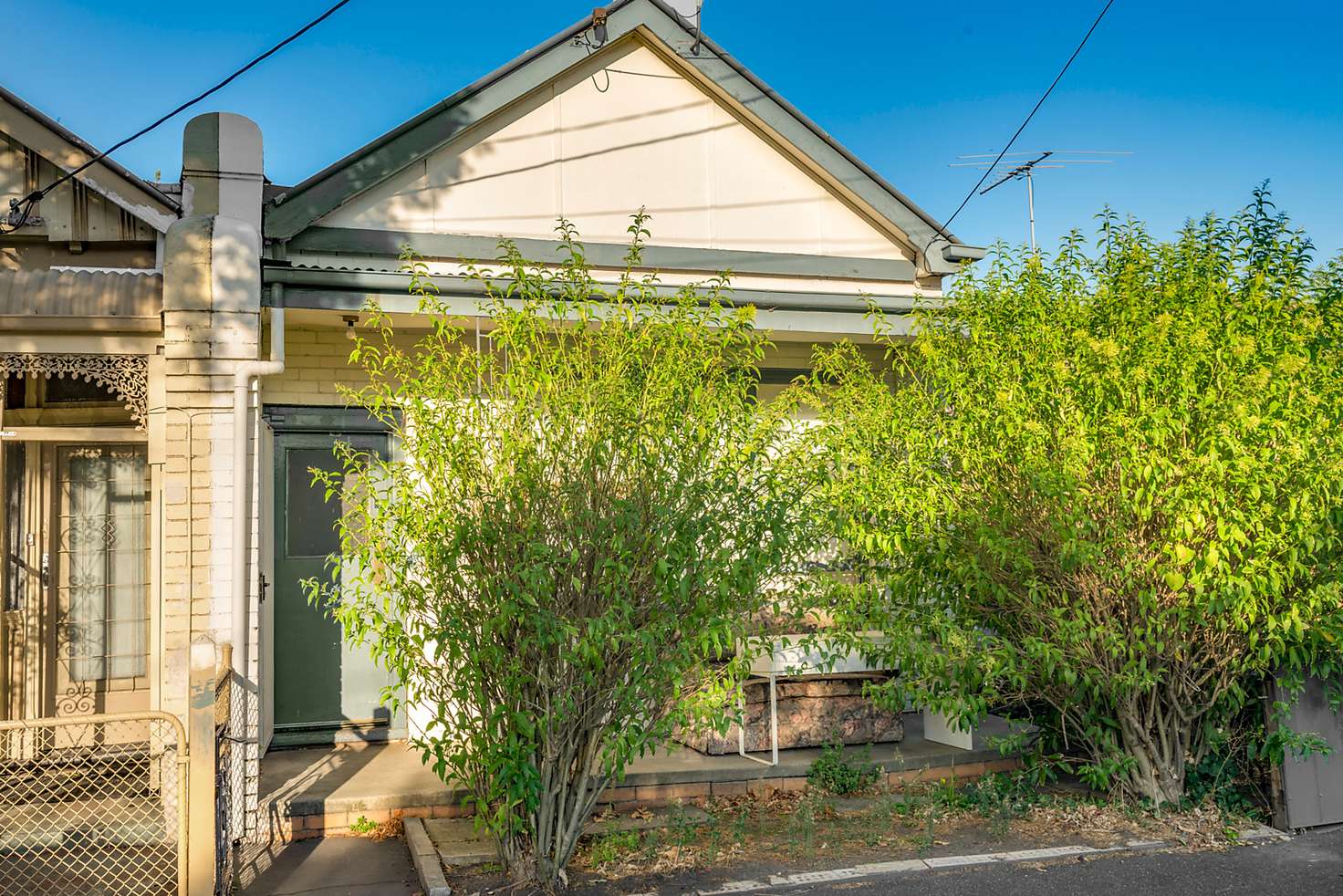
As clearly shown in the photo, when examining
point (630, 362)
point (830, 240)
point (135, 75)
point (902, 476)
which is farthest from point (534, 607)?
point (135, 75)

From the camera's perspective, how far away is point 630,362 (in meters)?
5.49

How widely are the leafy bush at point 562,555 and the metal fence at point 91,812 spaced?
1.31 m

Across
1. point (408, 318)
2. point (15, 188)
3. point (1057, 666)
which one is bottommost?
point (1057, 666)

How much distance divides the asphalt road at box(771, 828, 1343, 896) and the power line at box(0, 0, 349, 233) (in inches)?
240

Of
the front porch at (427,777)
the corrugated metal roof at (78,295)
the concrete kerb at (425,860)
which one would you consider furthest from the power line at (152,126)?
the concrete kerb at (425,860)

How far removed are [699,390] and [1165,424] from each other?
2.60m

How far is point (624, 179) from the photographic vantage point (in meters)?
8.89

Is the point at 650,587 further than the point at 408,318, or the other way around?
the point at 408,318

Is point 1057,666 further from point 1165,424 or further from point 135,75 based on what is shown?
point 135,75

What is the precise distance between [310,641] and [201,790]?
3.24 metres

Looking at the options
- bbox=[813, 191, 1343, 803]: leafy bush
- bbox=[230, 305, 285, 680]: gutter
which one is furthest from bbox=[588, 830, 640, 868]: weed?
bbox=[230, 305, 285, 680]: gutter

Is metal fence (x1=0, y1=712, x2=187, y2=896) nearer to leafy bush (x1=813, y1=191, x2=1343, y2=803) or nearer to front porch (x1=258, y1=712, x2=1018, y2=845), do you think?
front porch (x1=258, y1=712, x2=1018, y2=845)

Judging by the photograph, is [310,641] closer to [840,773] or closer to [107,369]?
[107,369]

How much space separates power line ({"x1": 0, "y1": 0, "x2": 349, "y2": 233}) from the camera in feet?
23.2
